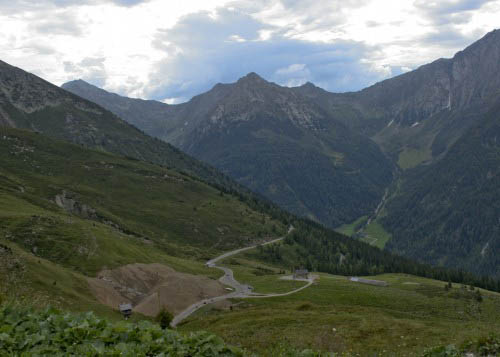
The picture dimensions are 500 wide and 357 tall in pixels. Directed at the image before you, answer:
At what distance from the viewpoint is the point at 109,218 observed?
618ft

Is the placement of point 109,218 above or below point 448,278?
above

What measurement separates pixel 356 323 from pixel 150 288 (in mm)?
60136

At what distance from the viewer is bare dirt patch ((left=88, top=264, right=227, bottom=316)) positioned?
86000 mm

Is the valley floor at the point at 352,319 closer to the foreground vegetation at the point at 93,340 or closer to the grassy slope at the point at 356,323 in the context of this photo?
the grassy slope at the point at 356,323

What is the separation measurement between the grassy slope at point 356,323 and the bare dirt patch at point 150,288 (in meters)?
8.83

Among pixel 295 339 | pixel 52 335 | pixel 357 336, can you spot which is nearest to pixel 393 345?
pixel 357 336

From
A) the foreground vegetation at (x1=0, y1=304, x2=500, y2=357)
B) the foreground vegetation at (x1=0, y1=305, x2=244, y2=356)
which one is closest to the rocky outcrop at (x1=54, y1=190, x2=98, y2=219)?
the foreground vegetation at (x1=0, y1=304, x2=500, y2=357)

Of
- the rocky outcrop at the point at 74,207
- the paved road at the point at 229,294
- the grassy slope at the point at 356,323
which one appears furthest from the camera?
the rocky outcrop at the point at 74,207

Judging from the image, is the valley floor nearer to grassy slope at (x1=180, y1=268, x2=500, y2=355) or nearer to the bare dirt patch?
→ grassy slope at (x1=180, y1=268, x2=500, y2=355)

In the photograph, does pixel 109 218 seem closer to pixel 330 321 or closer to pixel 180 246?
pixel 180 246

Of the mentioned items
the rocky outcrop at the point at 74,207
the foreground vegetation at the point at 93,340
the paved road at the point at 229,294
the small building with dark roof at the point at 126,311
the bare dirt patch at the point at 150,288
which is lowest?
the paved road at the point at 229,294

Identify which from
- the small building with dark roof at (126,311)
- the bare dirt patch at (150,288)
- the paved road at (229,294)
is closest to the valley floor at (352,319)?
the paved road at (229,294)

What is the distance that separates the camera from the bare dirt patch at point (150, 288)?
8600 centimetres

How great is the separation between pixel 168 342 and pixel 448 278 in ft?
673
